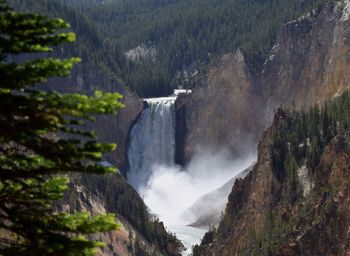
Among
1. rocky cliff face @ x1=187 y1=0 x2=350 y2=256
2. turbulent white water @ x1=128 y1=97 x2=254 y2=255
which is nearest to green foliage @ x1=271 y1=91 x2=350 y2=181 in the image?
rocky cliff face @ x1=187 y1=0 x2=350 y2=256

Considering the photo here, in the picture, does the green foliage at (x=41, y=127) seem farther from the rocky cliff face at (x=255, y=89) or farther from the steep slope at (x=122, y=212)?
the rocky cliff face at (x=255, y=89)

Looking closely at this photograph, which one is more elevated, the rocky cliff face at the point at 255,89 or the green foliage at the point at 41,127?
the rocky cliff face at the point at 255,89

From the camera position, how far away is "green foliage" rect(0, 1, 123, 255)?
13.5m

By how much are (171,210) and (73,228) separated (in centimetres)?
12397

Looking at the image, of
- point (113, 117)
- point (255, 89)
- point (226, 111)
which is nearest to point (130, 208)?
point (113, 117)

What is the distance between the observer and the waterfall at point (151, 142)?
497 ft

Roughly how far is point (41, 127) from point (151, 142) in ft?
453

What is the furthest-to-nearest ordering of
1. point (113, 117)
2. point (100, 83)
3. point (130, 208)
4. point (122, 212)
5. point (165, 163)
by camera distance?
point (100, 83)
point (113, 117)
point (165, 163)
point (130, 208)
point (122, 212)

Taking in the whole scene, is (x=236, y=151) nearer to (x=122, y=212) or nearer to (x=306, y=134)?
(x=122, y=212)

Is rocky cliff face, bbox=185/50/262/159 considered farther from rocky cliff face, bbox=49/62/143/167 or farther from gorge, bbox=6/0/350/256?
rocky cliff face, bbox=49/62/143/167

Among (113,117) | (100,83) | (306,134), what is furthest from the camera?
(100,83)

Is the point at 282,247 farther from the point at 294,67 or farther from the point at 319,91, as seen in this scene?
the point at 294,67

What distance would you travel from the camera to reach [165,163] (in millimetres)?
152750

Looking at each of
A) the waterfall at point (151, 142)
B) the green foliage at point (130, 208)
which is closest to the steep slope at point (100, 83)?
the waterfall at point (151, 142)
